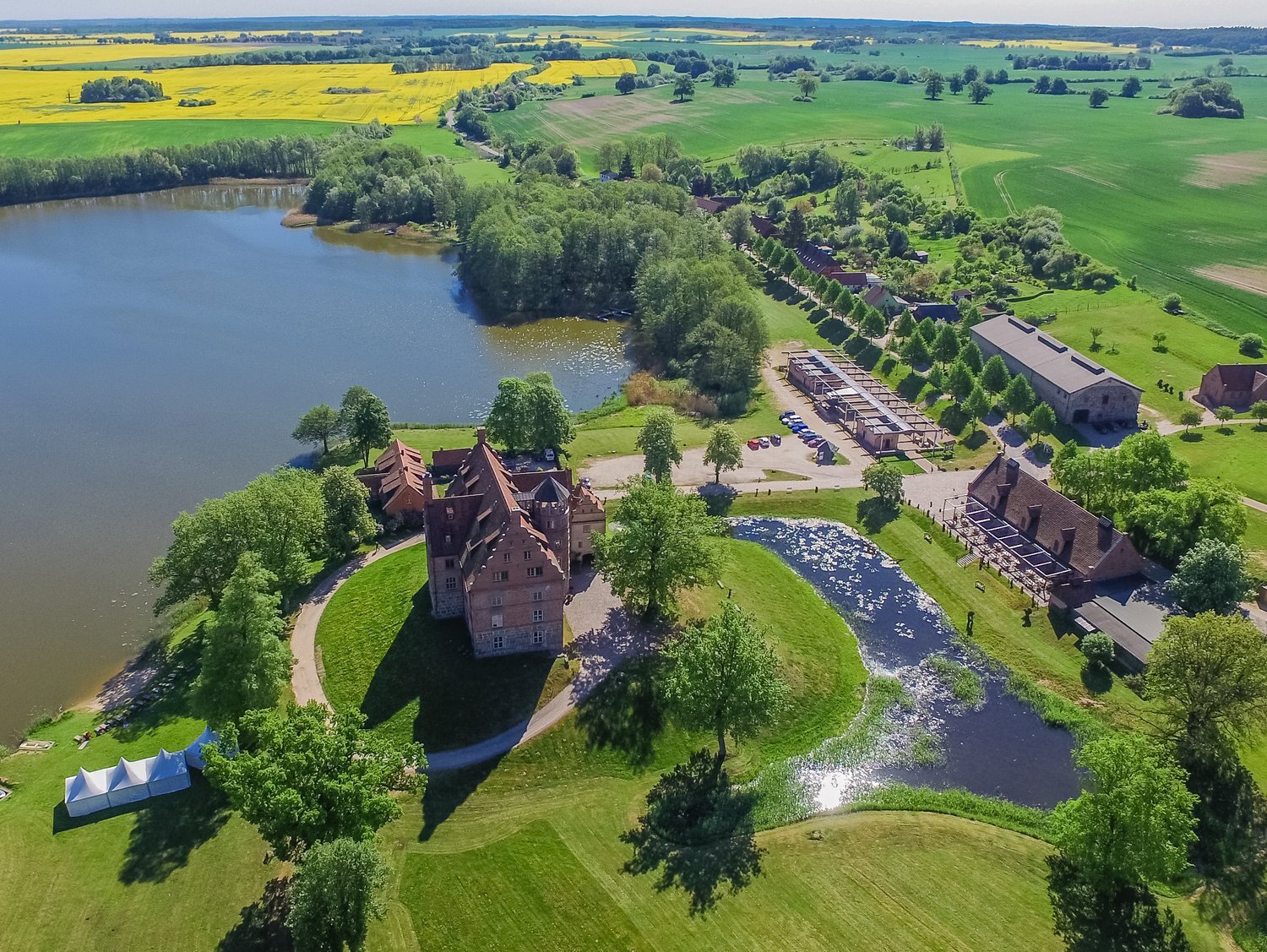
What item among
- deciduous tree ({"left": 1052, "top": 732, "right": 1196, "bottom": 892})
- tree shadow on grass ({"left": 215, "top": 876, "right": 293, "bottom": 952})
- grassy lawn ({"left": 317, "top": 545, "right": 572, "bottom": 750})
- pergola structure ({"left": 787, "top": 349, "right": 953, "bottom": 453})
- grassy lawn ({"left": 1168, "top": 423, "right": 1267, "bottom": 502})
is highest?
deciduous tree ({"left": 1052, "top": 732, "right": 1196, "bottom": 892})

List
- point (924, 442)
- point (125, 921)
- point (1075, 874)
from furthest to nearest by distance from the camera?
point (924, 442) → point (1075, 874) → point (125, 921)

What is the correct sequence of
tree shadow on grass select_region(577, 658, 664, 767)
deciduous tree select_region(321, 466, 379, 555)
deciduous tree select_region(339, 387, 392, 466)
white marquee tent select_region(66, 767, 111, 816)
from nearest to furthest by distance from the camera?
white marquee tent select_region(66, 767, 111, 816) → tree shadow on grass select_region(577, 658, 664, 767) → deciduous tree select_region(321, 466, 379, 555) → deciduous tree select_region(339, 387, 392, 466)

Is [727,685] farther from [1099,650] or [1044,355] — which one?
[1044,355]

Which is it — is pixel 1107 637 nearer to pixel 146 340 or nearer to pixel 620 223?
pixel 620 223

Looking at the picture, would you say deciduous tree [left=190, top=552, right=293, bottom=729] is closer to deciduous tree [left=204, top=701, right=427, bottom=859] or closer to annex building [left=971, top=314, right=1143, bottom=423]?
deciduous tree [left=204, top=701, right=427, bottom=859]

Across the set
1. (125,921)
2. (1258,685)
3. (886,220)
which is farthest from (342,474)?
(886,220)

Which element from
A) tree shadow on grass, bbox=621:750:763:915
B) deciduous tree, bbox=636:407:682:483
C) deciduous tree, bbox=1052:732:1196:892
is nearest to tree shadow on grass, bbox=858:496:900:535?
deciduous tree, bbox=636:407:682:483

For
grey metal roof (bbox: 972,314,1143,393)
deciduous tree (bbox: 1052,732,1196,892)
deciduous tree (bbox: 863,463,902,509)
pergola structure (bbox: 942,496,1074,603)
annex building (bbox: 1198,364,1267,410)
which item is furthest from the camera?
annex building (bbox: 1198,364,1267,410)

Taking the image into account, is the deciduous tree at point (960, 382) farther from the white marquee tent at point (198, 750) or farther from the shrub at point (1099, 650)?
the white marquee tent at point (198, 750)
